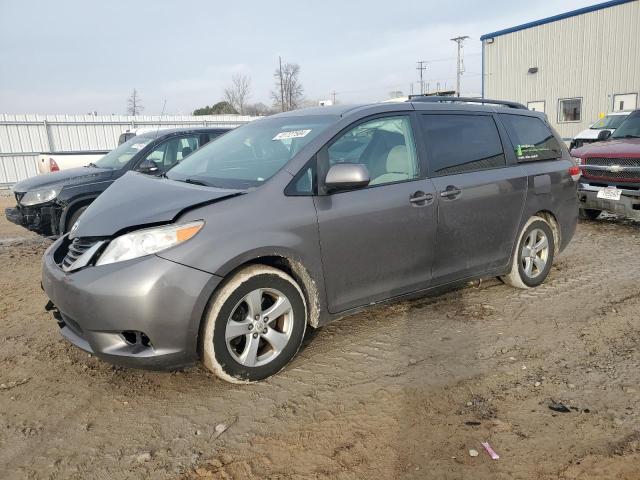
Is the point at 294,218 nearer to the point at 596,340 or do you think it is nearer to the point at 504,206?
the point at 504,206

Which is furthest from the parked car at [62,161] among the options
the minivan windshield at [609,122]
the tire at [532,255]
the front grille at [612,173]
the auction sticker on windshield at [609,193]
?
the minivan windshield at [609,122]

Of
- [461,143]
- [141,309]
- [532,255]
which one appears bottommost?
[532,255]

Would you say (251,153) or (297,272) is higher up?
(251,153)

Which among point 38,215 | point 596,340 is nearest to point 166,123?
point 38,215

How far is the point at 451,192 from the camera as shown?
13.1 feet

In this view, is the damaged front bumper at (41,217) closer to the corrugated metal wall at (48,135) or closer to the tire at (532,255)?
the tire at (532,255)

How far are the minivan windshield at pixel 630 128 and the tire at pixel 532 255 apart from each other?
15.2 feet

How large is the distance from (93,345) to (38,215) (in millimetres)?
4374

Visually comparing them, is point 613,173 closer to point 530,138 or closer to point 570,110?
point 530,138

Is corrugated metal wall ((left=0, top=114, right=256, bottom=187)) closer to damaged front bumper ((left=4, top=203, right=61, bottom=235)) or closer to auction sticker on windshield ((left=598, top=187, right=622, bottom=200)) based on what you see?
damaged front bumper ((left=4, top=203, right=61, bottom=235))

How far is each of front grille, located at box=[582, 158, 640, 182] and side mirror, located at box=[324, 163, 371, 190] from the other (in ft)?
19.3

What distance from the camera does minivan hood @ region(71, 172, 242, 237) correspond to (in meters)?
2.99

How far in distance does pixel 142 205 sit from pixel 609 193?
6.97m

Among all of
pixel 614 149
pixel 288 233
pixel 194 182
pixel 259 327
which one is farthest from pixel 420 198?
pixel 614 149
